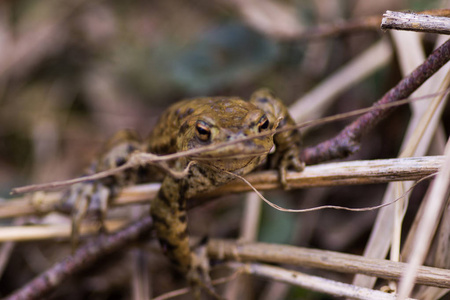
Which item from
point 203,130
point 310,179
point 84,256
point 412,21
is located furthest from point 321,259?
point 84,256

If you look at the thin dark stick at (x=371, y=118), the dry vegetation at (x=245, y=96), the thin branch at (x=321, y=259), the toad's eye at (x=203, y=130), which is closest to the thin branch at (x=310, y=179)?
the dry vegetation at (x=245, y=96)

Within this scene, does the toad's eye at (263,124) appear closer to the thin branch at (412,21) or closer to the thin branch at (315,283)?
the thin branch at (412,21)

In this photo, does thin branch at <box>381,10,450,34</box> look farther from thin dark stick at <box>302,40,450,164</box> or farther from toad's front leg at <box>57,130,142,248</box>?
toad's front leg at <box>57,130,142,248</box>

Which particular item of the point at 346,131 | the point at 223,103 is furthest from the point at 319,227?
the point at 223,103

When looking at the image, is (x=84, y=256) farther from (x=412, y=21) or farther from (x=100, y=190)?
(x=412, y=21)

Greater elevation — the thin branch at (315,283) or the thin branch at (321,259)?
the thin branch at (321,259)
